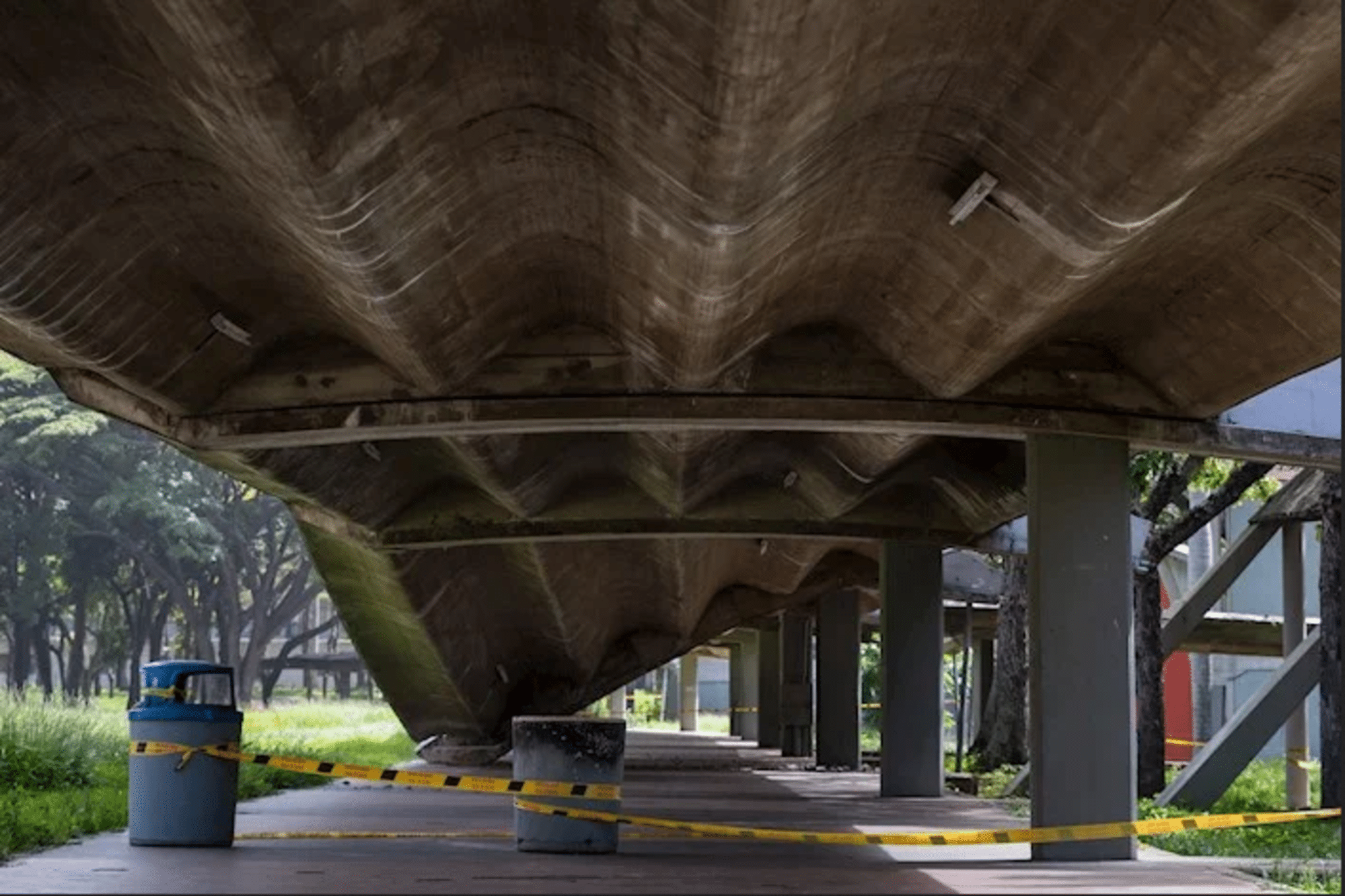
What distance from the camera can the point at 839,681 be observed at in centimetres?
3641

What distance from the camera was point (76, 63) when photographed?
1098 centimetres

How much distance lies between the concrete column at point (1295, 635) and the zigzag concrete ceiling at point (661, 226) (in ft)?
15.2

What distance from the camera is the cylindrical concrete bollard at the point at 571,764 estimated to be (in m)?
14.6

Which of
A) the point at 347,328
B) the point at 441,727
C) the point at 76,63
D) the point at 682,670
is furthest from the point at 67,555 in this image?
the point at 76,63

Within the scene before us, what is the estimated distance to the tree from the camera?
2459 cm

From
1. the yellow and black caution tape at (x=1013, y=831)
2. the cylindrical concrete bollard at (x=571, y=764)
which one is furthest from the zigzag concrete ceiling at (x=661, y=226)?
the yellow and black caution tape at (x=1013, y=831)

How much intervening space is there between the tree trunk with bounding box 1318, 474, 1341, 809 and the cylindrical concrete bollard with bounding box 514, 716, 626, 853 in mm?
9362

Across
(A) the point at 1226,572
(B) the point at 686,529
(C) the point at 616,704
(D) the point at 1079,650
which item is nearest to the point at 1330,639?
(A) the point at 1226,572

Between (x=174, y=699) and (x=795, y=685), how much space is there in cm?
2970

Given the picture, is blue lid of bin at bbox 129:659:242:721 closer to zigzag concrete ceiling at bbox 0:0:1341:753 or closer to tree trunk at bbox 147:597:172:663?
zigzag concrete ceiling at bbox 0:0:1341:753

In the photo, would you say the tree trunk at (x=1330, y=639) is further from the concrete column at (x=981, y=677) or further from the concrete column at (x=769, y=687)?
the concrete column at (x=769, y=687)

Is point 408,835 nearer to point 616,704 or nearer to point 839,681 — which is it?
point 839,681

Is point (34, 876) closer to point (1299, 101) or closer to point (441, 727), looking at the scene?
point (1299, 101)

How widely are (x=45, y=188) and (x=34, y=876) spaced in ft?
13.5
